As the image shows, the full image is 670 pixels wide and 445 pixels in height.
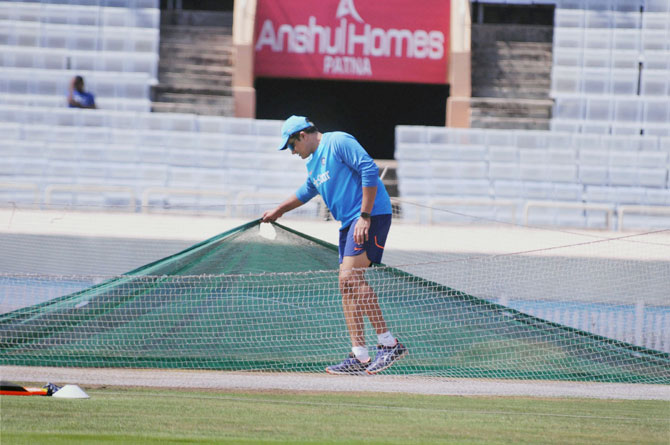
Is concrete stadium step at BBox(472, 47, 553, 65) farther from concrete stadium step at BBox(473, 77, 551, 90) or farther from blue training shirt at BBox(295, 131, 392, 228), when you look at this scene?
blue training shirt at BBox(295, 131, 392, 228)

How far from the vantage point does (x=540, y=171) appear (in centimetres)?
1404

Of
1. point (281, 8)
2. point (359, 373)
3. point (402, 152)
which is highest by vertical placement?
point (281, 8)

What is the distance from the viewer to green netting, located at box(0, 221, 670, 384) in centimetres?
615

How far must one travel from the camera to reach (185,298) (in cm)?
641

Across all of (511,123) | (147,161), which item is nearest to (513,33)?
(511,123)

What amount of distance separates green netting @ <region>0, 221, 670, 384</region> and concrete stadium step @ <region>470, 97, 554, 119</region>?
10.1m

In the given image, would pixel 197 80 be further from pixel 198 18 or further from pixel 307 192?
pixel 307 192

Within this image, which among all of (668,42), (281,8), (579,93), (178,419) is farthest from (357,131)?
(178,419)

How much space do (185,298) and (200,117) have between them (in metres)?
8.80

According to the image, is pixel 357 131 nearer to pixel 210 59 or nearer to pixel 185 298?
pixel 210 59

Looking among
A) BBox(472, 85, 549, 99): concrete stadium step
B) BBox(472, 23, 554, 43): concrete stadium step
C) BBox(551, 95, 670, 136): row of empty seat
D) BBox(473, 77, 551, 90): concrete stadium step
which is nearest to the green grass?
BBox(551, 95, 670, 136): row of empty seat

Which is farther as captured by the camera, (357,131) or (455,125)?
(357,131)

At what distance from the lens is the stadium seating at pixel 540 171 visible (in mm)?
13242

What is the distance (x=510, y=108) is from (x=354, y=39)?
3184 millimetres
